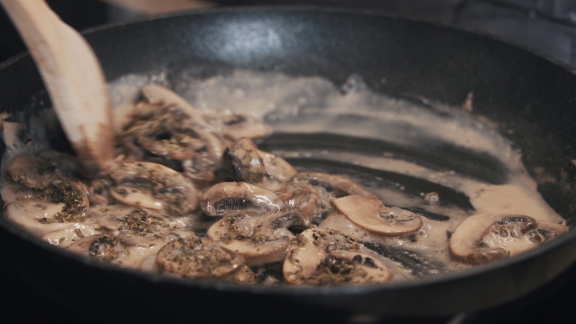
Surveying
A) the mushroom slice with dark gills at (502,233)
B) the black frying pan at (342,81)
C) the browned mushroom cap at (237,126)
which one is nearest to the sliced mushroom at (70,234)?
the black frying pan at (342,81)

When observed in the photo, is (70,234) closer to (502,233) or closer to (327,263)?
(327,263)

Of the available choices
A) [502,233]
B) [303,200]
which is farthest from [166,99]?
[502,233]

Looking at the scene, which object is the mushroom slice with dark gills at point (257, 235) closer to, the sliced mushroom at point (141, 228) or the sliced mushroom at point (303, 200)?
the sliced mushroom at point (303, 200)

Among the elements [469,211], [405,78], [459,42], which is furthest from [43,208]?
[459,42]

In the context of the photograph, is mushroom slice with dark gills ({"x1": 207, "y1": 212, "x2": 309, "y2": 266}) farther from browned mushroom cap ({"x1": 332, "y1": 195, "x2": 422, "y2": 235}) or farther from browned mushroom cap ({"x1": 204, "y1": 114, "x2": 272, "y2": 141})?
browned mushroom cap ({"x1": 204, "y1": 114, "x2": 272, "y2": 141})

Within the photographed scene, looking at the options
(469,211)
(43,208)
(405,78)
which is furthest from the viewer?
(405,78)

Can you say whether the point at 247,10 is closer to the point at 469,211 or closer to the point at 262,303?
the point at 469,211

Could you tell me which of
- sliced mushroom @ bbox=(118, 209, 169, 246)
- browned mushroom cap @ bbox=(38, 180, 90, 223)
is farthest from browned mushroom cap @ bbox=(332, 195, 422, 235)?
browned mushroom cap @ bbox=(38, 180, 90, 223)
